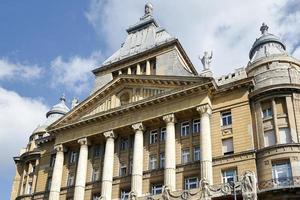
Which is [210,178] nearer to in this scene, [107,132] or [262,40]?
[107,132]

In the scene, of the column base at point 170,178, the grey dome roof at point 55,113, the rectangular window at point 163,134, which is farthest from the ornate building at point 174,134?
the grey dome roof at point 55,113

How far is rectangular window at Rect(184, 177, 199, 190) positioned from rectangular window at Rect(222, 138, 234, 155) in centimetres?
393

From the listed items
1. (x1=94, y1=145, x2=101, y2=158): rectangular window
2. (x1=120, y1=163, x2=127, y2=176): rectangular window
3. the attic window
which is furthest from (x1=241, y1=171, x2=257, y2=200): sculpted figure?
(x1=94, y1=145, x2=101, y2=158): rectangular window

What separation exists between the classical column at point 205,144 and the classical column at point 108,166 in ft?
35.4

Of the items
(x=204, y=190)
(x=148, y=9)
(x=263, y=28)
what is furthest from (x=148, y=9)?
(x=204, y=190)

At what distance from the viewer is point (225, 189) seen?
35.6m

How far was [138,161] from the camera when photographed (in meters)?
43.4

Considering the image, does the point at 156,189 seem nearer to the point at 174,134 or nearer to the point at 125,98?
the point at 174,134

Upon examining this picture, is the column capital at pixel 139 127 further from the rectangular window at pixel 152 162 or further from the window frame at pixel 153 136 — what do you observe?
the rectangular window at pixel 152 162

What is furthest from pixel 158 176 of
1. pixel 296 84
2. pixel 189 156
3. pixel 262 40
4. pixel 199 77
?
pixel 262 40

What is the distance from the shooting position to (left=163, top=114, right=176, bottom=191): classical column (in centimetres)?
4007

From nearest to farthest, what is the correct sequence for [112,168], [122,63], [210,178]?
[210,178] < [112,168] < [122,63]

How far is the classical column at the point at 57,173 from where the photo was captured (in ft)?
157

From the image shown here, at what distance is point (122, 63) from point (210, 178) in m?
22.1
